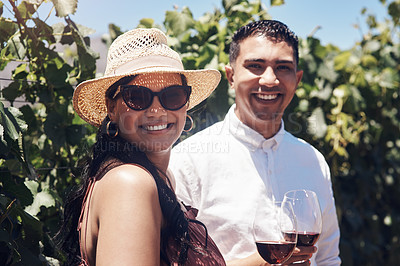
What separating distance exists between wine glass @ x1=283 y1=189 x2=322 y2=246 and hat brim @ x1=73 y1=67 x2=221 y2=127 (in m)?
0.67

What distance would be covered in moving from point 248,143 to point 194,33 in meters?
1.03

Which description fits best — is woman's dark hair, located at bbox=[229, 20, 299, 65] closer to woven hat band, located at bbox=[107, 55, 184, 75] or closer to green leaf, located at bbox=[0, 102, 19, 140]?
woven hat band, located at bbox=[107, 55, 184, 75]

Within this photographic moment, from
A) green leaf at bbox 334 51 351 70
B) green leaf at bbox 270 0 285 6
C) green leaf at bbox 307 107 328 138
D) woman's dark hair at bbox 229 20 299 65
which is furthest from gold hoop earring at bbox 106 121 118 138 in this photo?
green leaf at bbox 334 51 351 70

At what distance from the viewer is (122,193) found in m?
1.27

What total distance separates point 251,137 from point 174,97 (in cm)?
82

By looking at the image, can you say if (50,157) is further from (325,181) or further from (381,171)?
(381,171)

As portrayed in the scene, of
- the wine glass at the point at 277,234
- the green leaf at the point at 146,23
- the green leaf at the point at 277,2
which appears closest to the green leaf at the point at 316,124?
the green leaf at the point at 277,2

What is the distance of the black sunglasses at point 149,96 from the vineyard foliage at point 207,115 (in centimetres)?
48

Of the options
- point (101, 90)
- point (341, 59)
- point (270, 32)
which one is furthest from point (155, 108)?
point (341, 59)

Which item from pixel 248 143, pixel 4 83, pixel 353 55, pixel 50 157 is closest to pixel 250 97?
pixel 248 143

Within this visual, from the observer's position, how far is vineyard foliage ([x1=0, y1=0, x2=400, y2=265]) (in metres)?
1.84

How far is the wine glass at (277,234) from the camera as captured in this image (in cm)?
152

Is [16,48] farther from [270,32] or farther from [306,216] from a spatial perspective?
[306,216]

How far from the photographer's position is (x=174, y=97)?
164 cm
